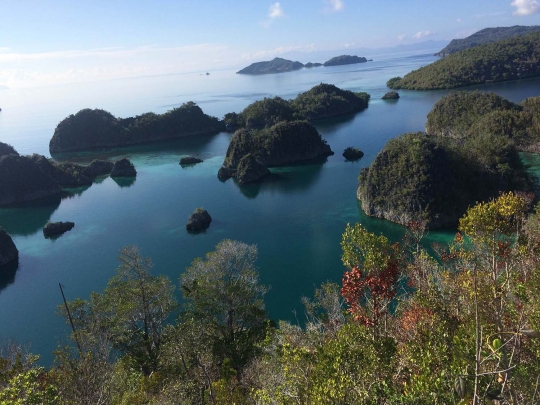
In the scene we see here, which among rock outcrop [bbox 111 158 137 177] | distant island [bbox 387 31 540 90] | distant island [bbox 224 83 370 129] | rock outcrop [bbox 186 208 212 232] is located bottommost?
rock outcrop [bbox 186 208 212 232]

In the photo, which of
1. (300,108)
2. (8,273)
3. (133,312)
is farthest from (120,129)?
(133,312)

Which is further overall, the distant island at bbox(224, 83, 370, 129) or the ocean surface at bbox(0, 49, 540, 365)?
the distant island at bbox(224, 83, 370, 129)

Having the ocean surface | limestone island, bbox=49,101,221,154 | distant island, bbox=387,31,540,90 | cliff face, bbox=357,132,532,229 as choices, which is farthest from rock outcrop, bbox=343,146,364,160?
distant island, bbox=387,31,540,90

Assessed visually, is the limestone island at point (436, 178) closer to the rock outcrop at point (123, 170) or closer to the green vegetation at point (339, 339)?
the green vegetation at point (339, 339)

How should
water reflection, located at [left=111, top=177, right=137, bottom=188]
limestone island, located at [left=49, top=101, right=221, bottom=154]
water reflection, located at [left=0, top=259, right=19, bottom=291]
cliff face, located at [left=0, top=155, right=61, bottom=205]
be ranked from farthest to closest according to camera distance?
limestone island, located at [left=49, top=101, right=221, bottom=154]
water reflection, located at [left=111, top=177, right=137, bottom=188]
cliff face, located at [left=0, top=155, right=61, bottom=205]
water reflection, located at [left=0, top=259, right=19, bottom=291]

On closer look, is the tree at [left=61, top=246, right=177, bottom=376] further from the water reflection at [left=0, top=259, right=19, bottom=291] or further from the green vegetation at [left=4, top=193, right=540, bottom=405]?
the water reflection at [left=0, top=259, right=19, bottom=291]

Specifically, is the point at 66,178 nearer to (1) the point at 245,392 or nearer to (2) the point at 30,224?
(2) the point at 30,224
